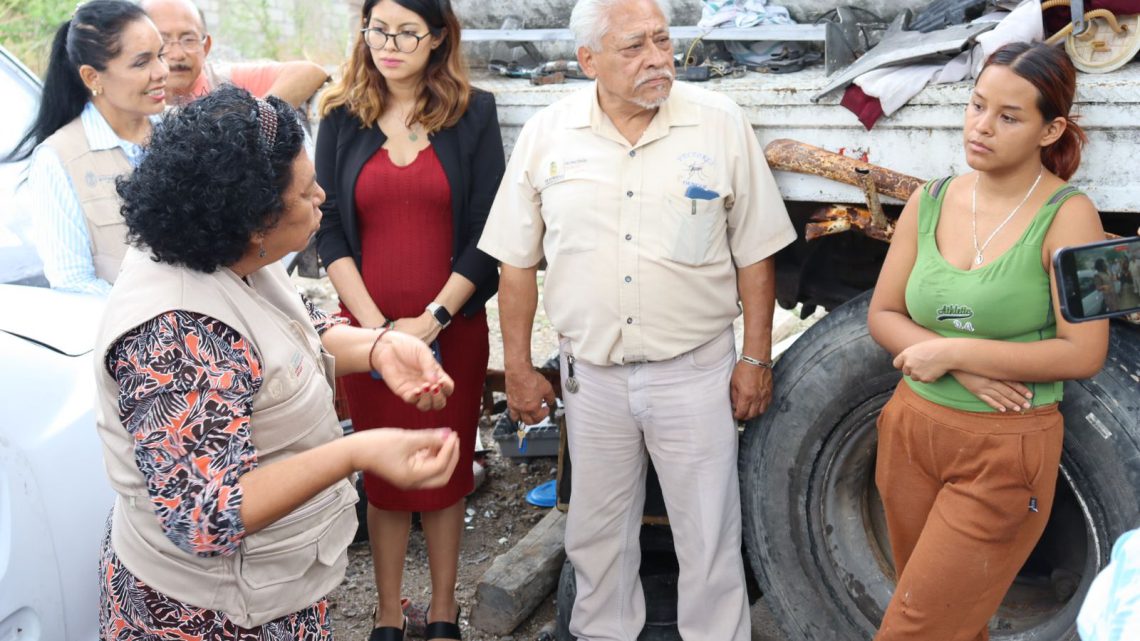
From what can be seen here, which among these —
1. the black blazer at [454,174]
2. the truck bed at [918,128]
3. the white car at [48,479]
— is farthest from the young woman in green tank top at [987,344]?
the white car at [48,479]

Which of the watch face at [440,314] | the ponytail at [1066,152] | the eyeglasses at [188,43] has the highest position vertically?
the ponytail at [1066,152]

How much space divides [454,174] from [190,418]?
5.14 ft

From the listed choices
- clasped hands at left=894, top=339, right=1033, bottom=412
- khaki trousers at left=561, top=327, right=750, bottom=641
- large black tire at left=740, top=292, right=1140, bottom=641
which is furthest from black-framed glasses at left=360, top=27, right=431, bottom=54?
clasped hands at left=894, top=339, right=1033, bottom=412

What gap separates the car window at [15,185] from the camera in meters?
3.43

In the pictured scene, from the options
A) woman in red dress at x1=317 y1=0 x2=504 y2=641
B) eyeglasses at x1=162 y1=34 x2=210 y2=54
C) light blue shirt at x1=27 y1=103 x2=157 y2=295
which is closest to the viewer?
light blue shirt at x1=27 y1=103 x2=157 y2=295

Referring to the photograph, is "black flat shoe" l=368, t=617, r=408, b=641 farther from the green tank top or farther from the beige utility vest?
the green tank top

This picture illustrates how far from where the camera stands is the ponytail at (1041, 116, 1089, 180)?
8.31 ft

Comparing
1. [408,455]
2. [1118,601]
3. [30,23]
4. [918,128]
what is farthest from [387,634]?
[30,23]

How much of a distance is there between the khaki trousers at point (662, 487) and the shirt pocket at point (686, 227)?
298 millimetres

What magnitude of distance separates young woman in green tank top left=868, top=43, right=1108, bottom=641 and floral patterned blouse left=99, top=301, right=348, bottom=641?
4.92 ft

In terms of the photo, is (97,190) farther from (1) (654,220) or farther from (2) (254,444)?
(1) (654,220)

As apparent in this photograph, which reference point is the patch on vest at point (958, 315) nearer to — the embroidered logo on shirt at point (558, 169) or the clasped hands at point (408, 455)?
the embroidered logo on shirt at point (558, 169)

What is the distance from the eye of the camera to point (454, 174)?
3.28m

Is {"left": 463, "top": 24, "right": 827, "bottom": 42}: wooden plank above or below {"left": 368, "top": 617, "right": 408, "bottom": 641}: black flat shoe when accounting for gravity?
above
